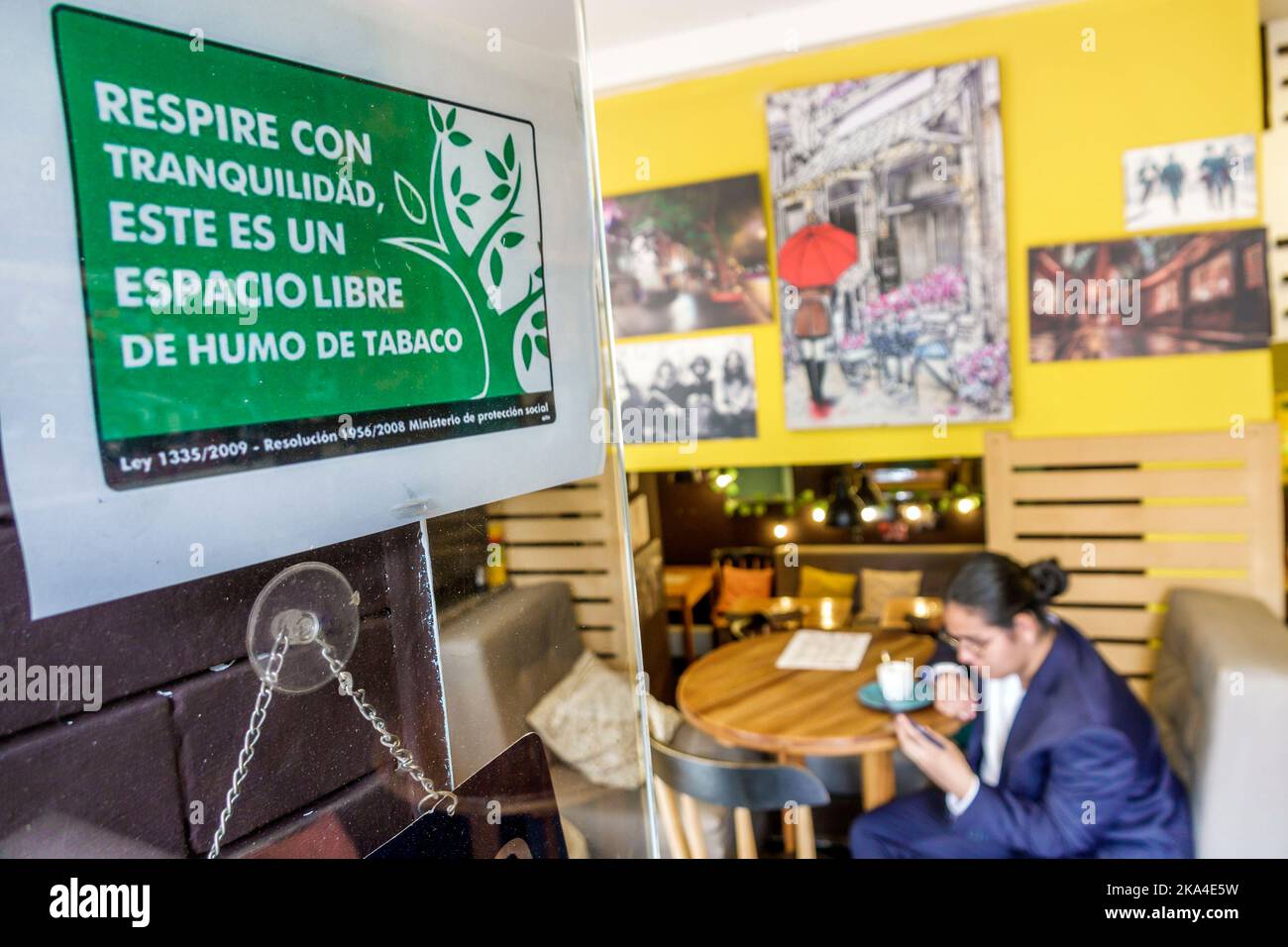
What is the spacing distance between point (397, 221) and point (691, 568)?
165 inches

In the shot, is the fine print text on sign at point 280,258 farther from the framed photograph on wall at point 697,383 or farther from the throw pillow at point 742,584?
the throw pillow at point 742,584

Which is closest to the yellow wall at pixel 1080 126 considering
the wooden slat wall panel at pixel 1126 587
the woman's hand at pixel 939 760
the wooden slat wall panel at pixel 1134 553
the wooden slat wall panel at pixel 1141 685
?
the wooden slat wall panel at pixel 1134 553

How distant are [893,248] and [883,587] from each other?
1.80 meters

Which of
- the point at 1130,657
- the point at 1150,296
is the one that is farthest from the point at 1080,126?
the point at 1130,657

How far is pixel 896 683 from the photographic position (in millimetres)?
2311

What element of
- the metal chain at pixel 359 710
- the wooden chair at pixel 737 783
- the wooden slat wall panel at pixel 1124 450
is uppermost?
the metal chain at pixel 359 710

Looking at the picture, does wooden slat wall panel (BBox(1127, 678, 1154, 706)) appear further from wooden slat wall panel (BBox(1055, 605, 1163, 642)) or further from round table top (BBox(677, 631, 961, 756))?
round table top (BBox(677, 631, 961, 756))

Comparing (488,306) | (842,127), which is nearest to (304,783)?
(488,306)

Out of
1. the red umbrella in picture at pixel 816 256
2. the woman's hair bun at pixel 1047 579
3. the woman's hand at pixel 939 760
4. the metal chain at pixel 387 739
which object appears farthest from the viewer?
the red umbrella in picture at pixel 816 256

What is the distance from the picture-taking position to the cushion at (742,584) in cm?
439

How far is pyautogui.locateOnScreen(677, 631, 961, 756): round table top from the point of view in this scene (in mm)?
2162

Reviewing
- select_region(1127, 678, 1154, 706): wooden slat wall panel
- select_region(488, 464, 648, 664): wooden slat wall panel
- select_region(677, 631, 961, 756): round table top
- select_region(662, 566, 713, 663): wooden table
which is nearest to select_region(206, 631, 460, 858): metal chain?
select_region(488, 464, 648, 664): wooden slat wall panel

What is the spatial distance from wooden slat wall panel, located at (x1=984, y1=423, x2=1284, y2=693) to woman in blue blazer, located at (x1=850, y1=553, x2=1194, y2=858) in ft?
2.14

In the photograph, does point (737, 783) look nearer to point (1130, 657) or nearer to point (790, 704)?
point (790, 704)
